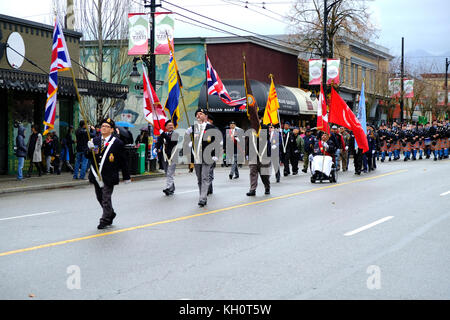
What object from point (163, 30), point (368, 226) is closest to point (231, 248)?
point (368, 226)

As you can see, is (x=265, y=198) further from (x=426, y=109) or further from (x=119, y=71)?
(x=426, y=109)

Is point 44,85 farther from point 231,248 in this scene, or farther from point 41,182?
point 231,248

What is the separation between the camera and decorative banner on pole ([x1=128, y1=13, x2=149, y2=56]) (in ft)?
76.5

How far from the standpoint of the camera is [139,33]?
23375mm

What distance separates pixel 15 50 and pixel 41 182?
532 cm

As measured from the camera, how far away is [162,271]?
716cm

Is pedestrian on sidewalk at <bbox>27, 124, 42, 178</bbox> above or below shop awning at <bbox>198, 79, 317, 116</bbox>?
below

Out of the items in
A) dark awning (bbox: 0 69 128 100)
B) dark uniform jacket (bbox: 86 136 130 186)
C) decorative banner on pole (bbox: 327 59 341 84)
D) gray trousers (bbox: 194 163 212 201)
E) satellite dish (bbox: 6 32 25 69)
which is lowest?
gray trousers (bbox: 194 163 212 201)

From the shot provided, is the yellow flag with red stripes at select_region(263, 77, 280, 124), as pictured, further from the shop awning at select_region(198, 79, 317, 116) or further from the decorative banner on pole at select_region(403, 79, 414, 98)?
the decorative banner on pole at select_region(403, 79, 414, 98)

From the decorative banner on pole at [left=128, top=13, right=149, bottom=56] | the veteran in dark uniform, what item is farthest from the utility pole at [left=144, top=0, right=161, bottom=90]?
the veteran in dark uniform

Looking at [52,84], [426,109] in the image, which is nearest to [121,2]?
[52,84]

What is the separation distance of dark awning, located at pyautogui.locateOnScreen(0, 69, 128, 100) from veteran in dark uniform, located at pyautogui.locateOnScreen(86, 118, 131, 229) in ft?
32.0

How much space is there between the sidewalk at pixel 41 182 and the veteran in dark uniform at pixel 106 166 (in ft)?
25.9

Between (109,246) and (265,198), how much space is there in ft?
22.2
